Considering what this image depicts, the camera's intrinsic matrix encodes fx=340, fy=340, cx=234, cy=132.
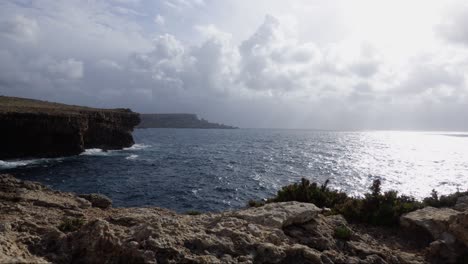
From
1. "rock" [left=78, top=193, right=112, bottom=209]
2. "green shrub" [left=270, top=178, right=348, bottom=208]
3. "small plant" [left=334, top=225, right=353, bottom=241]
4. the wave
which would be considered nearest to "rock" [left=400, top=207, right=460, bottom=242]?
Result: "small plant" [left=334, top=225, right=353, bottom=241]

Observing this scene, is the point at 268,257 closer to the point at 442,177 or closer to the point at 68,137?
the point at 442,177

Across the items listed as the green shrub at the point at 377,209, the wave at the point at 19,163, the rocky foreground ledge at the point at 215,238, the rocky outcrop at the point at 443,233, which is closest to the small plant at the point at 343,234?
the rocky foreground ledge at the point at 215,238

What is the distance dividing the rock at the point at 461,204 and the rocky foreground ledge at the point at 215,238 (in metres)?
3.99

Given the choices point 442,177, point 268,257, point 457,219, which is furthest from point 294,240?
point 442,177

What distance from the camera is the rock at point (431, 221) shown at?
43.6 ft

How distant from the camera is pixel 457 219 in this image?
12.3m

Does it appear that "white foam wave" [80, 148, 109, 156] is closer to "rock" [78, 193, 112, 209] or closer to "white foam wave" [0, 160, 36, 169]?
"white foam wave" [0, 160, 36, 169]

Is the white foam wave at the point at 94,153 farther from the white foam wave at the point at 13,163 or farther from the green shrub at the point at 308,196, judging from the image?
the green shrub at the point at 308,196

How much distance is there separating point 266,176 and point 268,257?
47273 mm

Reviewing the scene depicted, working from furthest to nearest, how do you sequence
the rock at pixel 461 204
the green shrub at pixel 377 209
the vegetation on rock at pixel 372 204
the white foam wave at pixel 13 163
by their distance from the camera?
the white foam wave at pixel 13 163
the rock at pixel 461 204
the vegetation on rock at pixel 372 204
the green shrub at pixel 377 209

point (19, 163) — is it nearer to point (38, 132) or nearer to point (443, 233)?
point (38, 132)

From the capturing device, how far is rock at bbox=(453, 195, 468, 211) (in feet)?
57.1

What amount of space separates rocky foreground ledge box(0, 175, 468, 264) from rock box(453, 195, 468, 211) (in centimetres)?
399

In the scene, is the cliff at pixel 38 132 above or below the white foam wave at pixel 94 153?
→ above
